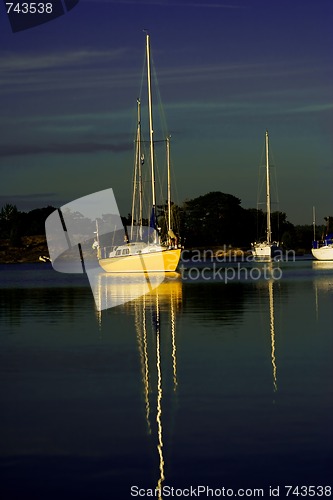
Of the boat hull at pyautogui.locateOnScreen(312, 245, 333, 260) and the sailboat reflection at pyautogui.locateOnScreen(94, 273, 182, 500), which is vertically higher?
the sailboat reflection at pyautogui.locateOnScreen(94, 273, 182, 500)

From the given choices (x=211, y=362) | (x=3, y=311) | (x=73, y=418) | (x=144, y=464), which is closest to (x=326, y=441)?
(x=144, y=464)

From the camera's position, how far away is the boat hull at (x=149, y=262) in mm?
74938

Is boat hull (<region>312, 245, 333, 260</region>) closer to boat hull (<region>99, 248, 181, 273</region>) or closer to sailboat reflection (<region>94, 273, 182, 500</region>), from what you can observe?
boat hull (<region>99, 248, 181, 273</region>)

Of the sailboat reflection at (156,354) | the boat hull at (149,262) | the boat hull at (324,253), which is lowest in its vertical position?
the boat hull at (324,253)

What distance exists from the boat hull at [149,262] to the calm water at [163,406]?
43.2m

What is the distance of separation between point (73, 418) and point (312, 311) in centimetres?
2061

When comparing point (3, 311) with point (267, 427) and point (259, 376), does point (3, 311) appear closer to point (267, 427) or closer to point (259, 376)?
point (259, 376)

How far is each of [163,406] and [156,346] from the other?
Result: 27.3 ft

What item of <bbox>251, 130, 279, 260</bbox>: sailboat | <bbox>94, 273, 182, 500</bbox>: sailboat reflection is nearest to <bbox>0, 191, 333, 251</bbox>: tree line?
<bbox>251, 130, 279, 260</bbox>: sailboat

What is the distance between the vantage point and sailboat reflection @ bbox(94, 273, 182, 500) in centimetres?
1509

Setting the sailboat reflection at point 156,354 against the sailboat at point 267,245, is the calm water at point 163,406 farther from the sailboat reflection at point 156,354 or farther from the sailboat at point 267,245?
the sailboat at point 267,245

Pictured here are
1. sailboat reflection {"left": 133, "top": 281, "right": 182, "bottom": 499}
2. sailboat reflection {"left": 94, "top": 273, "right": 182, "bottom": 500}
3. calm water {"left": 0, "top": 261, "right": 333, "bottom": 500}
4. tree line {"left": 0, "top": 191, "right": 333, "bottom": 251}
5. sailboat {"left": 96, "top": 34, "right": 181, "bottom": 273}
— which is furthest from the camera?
tree line {"left": 0, "top": 191, "right": 333, "bottom": 251}

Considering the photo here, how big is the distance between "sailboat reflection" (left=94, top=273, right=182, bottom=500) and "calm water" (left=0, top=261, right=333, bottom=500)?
5cm

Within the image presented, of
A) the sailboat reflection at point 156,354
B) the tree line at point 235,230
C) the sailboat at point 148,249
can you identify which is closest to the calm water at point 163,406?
the sailboat reflection at point 156,354
